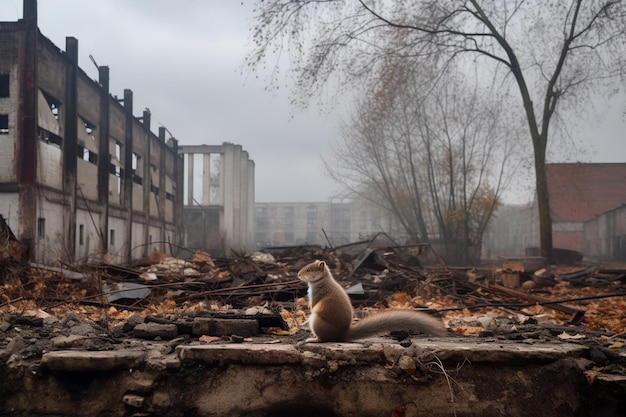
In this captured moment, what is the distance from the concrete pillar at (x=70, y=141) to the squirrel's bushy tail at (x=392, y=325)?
17373mm

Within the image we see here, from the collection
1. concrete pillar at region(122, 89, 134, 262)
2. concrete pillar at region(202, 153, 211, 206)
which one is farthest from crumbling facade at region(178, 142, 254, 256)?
concrete pillar at region(122, 89, 134, 262)

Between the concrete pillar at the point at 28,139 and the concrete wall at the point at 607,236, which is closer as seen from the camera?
the concrete pillar at the point at 28,139

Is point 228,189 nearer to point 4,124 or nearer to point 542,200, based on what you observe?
point 4,124

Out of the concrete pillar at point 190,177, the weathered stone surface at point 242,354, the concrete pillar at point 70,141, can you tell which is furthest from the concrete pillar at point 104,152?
the concrete pillar at point 190,177

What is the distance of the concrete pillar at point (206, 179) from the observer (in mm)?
45375

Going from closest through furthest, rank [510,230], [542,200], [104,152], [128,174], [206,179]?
[542,200], [104,152], [128,174], [206,179], [510,230]

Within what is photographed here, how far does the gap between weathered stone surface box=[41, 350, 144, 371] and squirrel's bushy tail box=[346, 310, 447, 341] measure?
1722mm

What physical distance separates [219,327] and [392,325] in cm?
156

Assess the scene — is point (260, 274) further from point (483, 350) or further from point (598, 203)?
point (598, 203)

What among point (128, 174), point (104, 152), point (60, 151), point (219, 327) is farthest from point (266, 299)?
point (128, 174)

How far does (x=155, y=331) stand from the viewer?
14.2 ft

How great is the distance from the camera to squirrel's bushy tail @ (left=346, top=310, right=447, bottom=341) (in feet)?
13.1

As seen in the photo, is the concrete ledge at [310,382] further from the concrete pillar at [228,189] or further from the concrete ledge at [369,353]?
the concrete pillar at [228,189]

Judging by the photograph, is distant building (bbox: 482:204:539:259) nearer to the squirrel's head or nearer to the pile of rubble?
the pile of rubble
